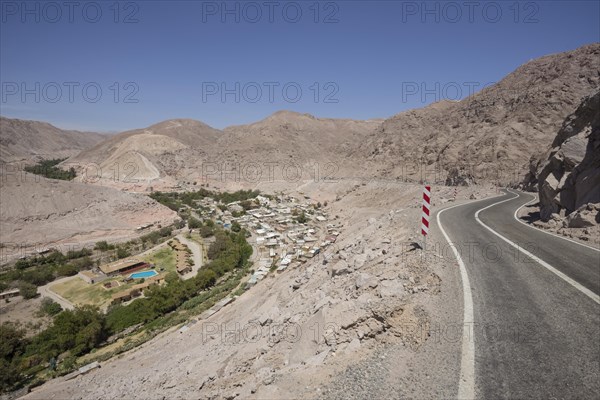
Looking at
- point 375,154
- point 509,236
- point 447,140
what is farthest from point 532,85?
point 509,236

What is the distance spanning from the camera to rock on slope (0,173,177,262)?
3512 cm

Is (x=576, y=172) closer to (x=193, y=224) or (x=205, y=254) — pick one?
(x=205, y=254)

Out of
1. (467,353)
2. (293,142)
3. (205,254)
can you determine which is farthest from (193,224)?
(293,142)

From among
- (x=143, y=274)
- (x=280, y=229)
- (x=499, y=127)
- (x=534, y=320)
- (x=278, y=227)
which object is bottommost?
(x=143, y=274)

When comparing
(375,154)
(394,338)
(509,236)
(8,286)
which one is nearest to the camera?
(394,338)

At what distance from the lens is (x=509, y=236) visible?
1066 cm

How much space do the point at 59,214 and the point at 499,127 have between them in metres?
68.1

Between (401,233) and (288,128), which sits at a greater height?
(288,128)

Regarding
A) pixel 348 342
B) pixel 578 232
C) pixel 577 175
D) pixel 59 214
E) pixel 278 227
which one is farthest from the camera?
pixel 278 227

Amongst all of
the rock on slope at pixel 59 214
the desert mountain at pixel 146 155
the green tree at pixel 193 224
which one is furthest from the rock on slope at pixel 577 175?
the desert mountain at pixel 146 155

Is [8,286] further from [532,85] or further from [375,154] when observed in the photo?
[532,85]

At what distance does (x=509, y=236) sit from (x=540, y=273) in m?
4.35

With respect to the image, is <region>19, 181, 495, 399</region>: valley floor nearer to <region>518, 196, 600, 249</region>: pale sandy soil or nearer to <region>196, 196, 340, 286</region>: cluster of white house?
<region>518, 196, 600, 249</region>: pale sandy soil

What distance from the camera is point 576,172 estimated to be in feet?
45.1
